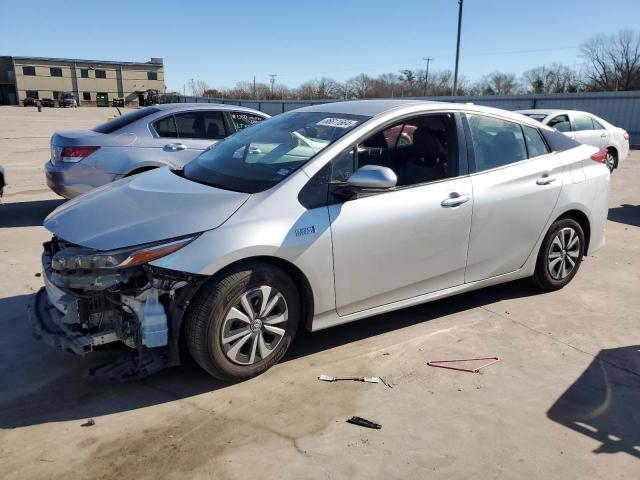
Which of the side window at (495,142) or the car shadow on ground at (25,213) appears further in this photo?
the car shadow on ground at (25,213)

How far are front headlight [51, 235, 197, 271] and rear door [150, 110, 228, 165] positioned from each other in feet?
14.2

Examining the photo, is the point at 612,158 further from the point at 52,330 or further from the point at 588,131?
the point at 52,330

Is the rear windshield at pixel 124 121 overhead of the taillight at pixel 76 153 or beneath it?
overhead

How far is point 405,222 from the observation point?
379 centimetres

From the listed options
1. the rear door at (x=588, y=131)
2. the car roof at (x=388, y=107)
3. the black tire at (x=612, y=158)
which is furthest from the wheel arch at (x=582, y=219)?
the black tire at (x=612, y=158)

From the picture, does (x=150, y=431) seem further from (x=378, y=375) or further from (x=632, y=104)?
(x=632, y=104)

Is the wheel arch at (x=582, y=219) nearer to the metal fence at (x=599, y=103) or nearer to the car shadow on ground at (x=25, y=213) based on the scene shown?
the car shadow on ground at (x=25, y=213)

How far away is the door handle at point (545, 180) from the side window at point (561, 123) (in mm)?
8610

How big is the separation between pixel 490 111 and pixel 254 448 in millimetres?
3361

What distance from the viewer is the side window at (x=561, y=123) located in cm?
1251

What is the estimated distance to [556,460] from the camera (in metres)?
2.76

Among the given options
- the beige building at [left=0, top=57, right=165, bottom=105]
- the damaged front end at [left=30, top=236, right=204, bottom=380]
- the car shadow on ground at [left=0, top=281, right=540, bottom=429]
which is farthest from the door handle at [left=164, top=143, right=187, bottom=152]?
the beige building at [left=0, top=57, right=165, bottom=105]

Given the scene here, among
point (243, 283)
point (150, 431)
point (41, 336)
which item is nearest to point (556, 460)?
point (243, 283)

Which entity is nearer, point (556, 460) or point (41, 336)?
point (556, 460)
